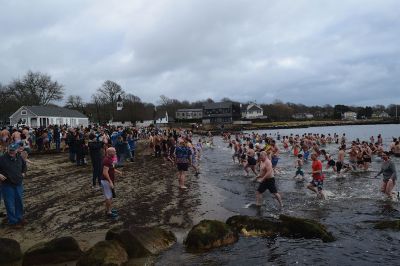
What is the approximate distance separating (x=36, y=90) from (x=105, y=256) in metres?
69.3

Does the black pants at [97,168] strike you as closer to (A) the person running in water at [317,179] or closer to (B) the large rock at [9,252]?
(B) the large rock at [9,252]

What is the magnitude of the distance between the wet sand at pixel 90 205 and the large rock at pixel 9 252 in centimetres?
54

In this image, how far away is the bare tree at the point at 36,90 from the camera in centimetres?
6762

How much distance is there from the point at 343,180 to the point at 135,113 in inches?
2832

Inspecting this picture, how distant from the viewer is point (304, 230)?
9.27 m

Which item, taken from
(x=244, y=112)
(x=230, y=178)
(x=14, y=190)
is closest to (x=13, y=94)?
(x=230, y=178)

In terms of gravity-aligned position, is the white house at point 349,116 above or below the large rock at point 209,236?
above

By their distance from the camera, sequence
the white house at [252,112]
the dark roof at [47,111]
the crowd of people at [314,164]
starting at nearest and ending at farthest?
the crowd of people at [314,164] < the dark roof at [47,111] < the white house at [252,112]

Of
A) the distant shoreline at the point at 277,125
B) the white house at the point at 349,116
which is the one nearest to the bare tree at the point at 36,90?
the distant shoreline at the point at 277,125

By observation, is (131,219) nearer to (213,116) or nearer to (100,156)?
(100,156)

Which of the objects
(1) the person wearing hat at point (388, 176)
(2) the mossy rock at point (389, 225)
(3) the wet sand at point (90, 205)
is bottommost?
(2) the mossy rock at point (389, 225)

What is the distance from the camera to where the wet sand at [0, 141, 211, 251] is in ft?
30.3

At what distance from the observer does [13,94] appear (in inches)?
2608

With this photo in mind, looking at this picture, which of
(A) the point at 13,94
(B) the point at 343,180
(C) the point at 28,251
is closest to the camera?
(C) the point at 28,251
